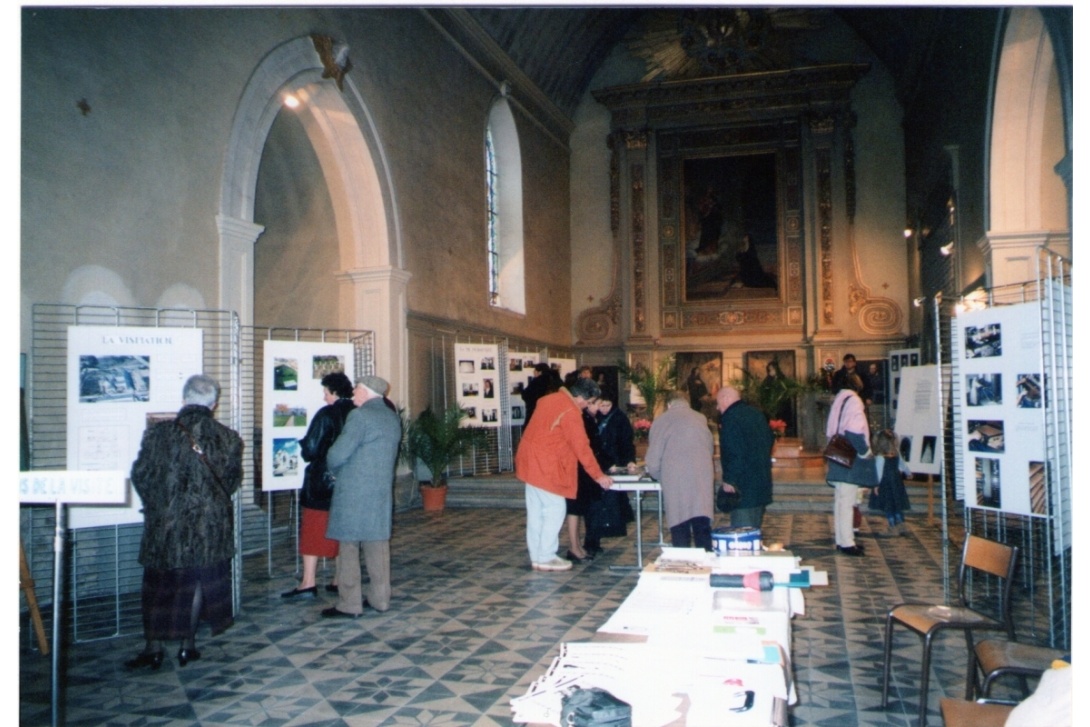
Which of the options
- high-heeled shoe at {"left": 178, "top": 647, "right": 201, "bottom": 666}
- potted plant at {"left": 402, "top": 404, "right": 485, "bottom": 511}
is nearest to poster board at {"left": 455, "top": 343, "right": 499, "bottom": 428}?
potted plant at {"left": 402, "top": 404, "right": 485, "bottom": 511}

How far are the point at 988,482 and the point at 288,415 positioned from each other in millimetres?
4797

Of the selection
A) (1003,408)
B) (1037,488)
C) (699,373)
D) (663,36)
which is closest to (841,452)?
(1003,408)

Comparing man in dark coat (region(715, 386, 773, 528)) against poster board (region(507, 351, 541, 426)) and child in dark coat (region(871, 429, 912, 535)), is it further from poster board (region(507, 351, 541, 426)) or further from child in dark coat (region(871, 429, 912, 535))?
poster board (region(507, 351, 541, 426))

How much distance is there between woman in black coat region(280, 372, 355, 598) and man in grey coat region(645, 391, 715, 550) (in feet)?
7.08

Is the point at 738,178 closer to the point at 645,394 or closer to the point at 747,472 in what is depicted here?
the point at 645,394

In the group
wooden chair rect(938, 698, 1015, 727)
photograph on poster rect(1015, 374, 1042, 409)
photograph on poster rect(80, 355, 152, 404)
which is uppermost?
photograph on poster rect(80, 355, 152, 404)

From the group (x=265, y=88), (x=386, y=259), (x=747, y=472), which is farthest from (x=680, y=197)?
(x=747, y=472)

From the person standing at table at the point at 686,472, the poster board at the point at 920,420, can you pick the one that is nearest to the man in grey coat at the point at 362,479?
the person standing at table at the point at 686,472

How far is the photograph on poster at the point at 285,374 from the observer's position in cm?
616

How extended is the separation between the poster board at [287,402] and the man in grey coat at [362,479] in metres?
1.22

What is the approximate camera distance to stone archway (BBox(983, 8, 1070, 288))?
756 centimetres

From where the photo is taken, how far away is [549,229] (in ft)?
54.2

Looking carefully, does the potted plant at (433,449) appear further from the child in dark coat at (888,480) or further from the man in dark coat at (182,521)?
the man in dark coat at (182,521)

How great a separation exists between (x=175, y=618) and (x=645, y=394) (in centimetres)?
1135
